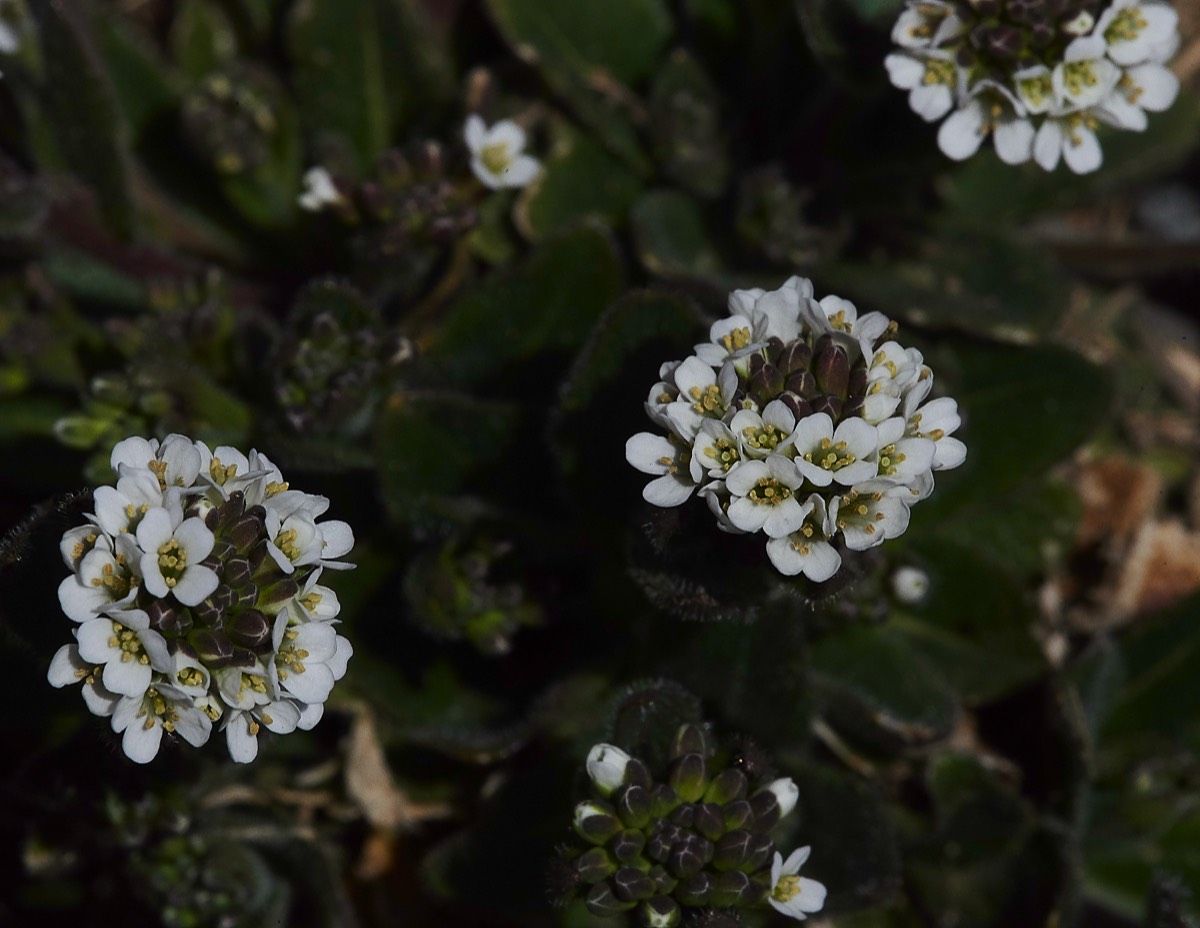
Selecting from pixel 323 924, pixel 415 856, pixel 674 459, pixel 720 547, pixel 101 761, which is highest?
pixel 674 459

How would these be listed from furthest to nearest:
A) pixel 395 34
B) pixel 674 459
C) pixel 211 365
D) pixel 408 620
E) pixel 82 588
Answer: pixel 395 34 < pixel 211 365 < pixel 408 620 < pixel 674 459 < pixel 82 588

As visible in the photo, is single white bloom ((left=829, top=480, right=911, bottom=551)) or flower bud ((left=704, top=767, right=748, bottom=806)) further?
flower bud ((left=704, top=767, right=748, bottom=806))

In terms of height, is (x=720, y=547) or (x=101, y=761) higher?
(x=720, y=547)

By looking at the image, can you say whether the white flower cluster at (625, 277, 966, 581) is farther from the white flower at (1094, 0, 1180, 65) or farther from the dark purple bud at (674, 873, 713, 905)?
the white flower at (1094, 0, 1180, 65)

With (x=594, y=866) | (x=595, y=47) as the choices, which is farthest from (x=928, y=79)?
(x=594, y=866)

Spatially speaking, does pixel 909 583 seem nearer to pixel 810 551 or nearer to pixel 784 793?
pixel 784 793

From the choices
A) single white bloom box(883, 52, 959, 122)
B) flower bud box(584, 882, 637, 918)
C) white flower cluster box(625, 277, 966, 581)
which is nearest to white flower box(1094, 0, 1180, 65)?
single white bloom box(883, 52, 959, 122)

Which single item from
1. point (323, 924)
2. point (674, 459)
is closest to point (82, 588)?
point (674, 459)

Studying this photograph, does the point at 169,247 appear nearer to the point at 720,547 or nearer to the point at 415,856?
the point at 415,856
